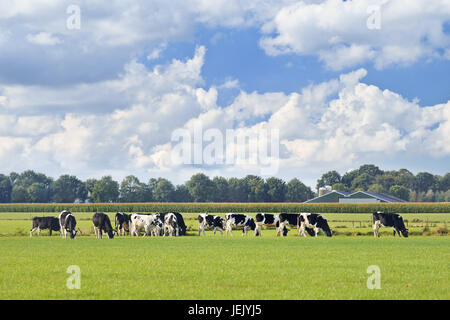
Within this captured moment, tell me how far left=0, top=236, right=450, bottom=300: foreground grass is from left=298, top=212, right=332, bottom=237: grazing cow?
14.9m

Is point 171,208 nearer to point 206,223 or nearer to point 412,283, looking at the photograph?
point 206,223

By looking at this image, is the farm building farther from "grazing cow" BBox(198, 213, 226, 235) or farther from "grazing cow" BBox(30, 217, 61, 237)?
"grazing cow" BBox(30, 217, 61, 237)

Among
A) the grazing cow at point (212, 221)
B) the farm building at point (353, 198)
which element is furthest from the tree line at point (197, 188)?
the grazing cow at point (212, 221)

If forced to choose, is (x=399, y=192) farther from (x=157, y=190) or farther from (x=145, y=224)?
(x=145, y=224)

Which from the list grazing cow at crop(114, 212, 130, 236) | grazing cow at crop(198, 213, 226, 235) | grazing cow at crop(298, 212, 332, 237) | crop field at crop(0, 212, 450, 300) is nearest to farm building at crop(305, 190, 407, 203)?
grazing cow at crop(198, 213, 226, 235)

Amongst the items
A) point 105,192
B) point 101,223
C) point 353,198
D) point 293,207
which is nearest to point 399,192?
point 353,198

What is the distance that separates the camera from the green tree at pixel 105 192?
12288cm

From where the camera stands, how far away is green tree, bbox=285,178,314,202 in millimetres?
126056

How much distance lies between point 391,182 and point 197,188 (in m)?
50.5

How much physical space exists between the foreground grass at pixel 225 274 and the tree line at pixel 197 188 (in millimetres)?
100335

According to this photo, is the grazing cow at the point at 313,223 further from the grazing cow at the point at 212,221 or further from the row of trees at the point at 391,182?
the row of trees at the point at 391,182

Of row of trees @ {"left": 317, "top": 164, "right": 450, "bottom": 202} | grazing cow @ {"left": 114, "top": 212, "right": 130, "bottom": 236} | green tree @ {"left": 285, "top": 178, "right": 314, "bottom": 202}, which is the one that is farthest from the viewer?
row of trees @ {"left": 317, "top": 164, "right": 450, "bottom": 202}
